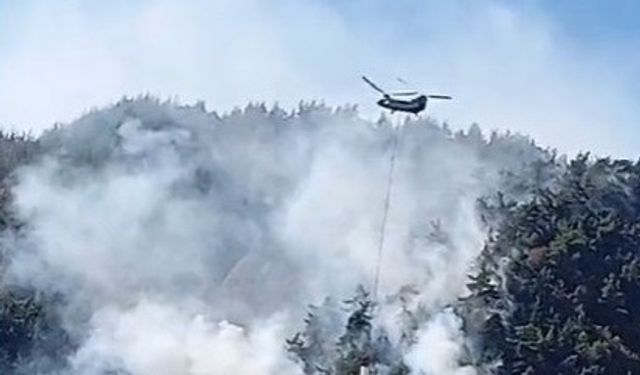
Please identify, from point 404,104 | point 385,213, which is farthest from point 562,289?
point 404,104

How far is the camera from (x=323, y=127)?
91.2 metres

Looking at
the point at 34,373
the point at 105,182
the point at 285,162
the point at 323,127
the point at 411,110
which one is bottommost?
the point at 411,110

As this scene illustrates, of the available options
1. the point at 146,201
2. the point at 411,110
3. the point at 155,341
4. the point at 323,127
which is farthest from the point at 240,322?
the point at 411,110

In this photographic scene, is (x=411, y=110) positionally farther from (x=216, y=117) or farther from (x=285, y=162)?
(x=216, y=117)

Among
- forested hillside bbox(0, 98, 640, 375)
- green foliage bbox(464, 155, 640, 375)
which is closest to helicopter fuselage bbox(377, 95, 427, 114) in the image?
forested hillside bbox(0, 98, 640, 375)

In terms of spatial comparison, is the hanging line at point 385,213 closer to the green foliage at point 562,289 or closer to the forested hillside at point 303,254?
the forested hillside at point 303,254

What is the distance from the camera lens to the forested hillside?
182 feet

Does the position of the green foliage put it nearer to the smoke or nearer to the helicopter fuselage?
the smoke

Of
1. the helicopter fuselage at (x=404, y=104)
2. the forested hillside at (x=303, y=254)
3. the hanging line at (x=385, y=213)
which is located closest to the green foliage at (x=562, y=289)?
the forested hillside at (x=303, y=254)

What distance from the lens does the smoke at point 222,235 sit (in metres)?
61.2

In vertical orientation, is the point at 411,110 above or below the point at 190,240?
below

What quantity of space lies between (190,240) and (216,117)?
70.2 ft

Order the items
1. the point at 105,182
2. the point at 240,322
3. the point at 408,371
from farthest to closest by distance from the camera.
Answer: the point at 105,182
the point at 240,322
the point at 408,371

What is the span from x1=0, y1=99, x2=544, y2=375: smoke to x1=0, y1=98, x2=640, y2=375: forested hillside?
134 mm
